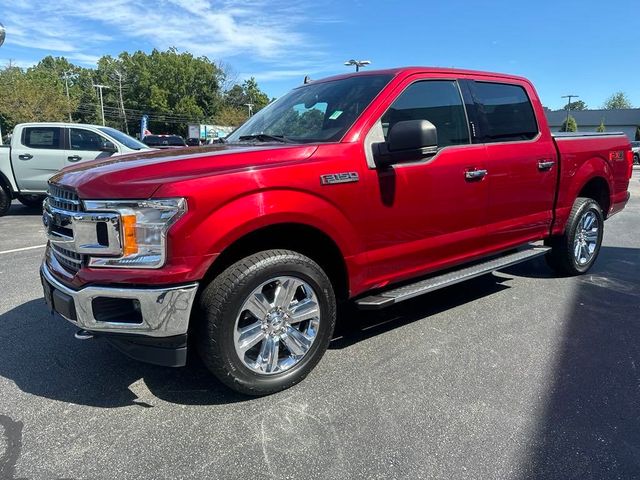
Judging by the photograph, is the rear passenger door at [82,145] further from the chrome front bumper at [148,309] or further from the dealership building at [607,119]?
the dealership building at [607,119]

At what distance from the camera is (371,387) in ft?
9.93

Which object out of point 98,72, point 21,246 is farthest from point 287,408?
point 98,72

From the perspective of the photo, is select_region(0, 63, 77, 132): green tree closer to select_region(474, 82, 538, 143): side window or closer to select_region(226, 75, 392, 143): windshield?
select_region(226, 75, 392, 143): windshield

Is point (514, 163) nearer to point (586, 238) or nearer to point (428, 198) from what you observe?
point (428, 198)

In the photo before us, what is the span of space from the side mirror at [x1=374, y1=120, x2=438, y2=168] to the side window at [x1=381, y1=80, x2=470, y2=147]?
25 centimetres

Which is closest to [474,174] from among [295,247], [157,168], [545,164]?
[545,164]

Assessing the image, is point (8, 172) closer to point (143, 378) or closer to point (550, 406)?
point (143, 378)

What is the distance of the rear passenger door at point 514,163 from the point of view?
4066 mm

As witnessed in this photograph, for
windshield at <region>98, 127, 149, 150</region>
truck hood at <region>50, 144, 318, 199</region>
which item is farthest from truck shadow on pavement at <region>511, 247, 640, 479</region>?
windshield at <region>98, 127, 149, 150</region>

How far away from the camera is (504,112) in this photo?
4.37 m

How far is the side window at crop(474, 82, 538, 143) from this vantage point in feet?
13.6


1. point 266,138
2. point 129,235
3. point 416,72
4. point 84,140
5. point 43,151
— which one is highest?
point 416,72

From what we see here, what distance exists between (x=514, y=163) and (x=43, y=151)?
918 centimetres

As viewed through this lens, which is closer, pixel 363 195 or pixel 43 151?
pixel 363 195
